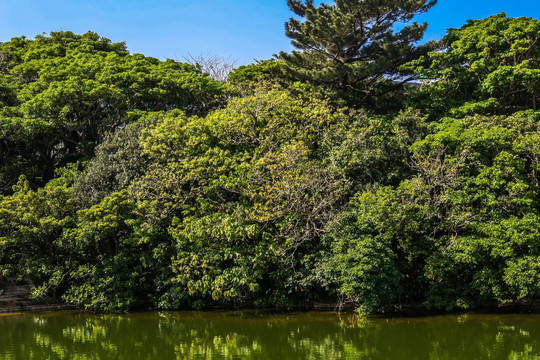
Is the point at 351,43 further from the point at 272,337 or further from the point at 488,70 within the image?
the point at 272,337

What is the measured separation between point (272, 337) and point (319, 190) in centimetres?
459

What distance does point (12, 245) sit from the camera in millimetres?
14898

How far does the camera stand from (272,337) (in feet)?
34.8

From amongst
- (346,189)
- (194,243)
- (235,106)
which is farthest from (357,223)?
(235,106)

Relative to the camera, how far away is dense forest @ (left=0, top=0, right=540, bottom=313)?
40.5 feet

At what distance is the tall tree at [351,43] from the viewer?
57.7 ft

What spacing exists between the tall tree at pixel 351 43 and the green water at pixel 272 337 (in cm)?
929

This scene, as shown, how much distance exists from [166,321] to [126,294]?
2.08 metres

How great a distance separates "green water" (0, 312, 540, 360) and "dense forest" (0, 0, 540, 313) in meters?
0.81

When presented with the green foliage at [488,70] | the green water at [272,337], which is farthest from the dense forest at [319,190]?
the green water at [272,337]

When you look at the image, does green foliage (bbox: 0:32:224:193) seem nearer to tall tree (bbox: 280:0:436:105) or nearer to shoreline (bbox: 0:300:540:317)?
tall tree (bbox: 280:0:436:105)

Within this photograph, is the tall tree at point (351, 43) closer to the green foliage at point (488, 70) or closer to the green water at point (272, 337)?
the green foliage at point (488, 70)

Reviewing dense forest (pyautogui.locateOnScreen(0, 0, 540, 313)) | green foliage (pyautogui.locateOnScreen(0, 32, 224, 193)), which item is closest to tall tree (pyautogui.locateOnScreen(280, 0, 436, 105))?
dense forest (pyautogui.locateOnScreen(0, 0, 540, 313))

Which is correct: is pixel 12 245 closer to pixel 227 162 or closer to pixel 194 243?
pixel 194 243
